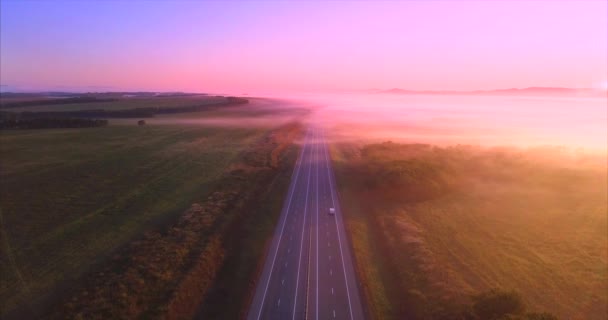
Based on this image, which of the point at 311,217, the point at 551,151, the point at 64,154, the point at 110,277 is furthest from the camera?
the point at 551,151

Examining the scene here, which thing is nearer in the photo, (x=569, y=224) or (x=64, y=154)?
(x=569, y=224)

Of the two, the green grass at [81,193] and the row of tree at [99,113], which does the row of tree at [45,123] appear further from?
the row of tree at [99,113]

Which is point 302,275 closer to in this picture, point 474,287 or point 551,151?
point 474,287

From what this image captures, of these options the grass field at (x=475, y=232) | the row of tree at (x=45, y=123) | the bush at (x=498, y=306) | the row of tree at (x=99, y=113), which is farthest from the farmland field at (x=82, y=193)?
the bush at (x=498, y=306)

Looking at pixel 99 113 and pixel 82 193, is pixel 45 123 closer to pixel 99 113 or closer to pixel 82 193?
pixel 99 113

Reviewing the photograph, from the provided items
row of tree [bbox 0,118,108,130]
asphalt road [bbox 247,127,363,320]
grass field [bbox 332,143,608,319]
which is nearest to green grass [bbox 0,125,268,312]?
row of tree [bbox 0,118,108,130]

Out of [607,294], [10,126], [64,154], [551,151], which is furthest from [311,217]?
[10,126]
